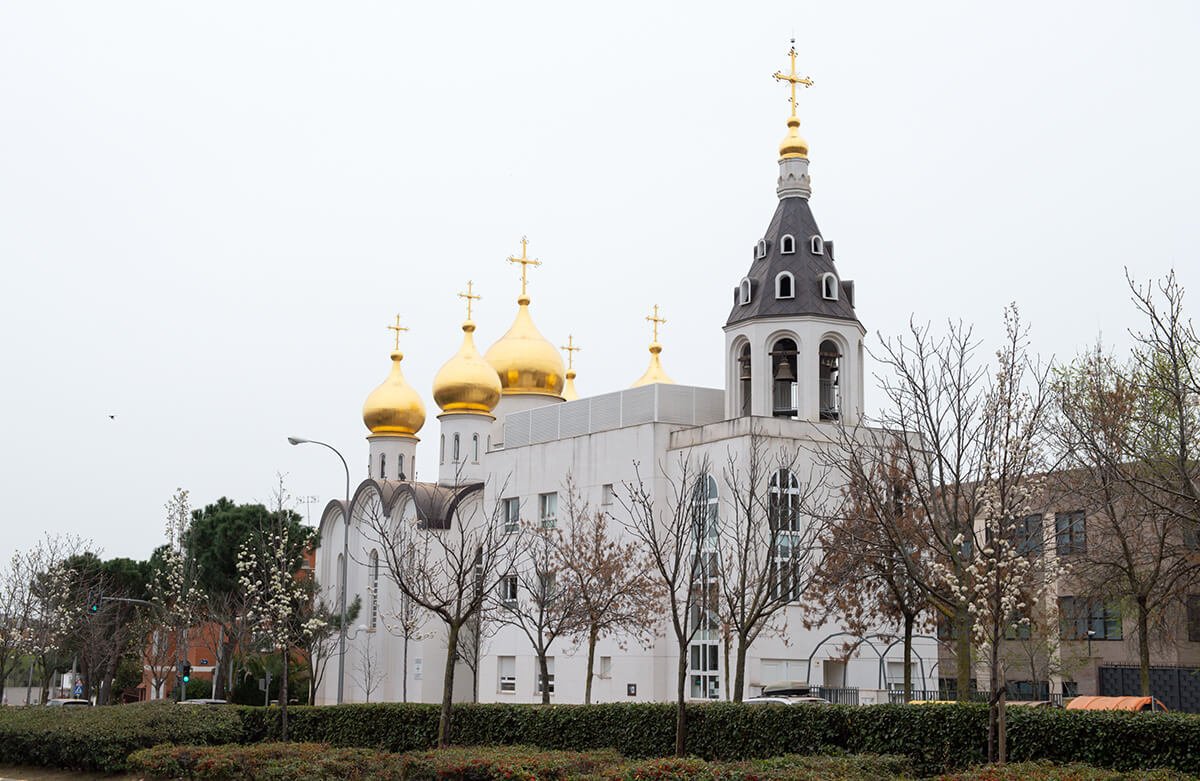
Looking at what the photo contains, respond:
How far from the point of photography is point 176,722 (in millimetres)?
27391

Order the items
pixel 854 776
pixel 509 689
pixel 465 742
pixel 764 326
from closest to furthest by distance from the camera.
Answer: pixel 854 776
pixel 465 742
pixel 764 326
pixel 509 689

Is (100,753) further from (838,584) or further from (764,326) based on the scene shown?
(764,326)

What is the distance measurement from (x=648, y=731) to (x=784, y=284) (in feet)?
69.8

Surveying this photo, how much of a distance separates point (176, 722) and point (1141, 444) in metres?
20.5

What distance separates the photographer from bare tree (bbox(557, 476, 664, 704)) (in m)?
36.6

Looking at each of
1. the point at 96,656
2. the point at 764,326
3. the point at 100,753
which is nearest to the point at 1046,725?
the point at 100,753

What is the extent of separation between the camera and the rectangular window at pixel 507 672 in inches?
1819

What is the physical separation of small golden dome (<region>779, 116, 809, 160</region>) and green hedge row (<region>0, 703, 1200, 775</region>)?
22786 millimetres

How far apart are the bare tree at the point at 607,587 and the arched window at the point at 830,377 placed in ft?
24.3

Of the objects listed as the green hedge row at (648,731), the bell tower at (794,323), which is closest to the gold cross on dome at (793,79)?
the bell tower at (794,323)

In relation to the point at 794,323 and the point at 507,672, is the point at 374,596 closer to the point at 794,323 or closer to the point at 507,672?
the point at 507,672

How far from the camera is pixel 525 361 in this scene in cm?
5903

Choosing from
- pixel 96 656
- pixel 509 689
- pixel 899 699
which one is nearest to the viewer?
pixel 899 699

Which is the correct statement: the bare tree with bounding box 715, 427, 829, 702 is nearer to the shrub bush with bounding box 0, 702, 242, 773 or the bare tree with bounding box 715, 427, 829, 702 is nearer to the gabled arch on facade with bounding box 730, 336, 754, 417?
the gabled arch on facade with bounding box 730, 336, 754, 417
